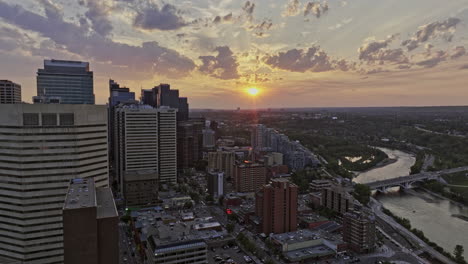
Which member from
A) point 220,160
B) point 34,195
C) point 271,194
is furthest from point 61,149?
point 220,160

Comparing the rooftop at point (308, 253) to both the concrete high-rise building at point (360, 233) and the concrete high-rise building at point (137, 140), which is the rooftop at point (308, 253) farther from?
the concrete high-rise building at point (137, 140)

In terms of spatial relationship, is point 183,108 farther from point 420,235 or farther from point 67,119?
point 67,119

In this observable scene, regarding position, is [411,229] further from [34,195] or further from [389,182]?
[34,195]

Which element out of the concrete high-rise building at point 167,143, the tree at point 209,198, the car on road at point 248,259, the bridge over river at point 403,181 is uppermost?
the concrete high-rise building at point 167,143

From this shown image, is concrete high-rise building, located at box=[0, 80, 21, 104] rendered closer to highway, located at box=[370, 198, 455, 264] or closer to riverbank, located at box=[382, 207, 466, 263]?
highway, located at box=[370, 198, 455, 264]

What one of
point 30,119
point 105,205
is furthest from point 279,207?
point 30,119

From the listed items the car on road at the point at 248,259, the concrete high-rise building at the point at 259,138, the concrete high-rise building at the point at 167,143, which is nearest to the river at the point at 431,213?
the car on road at the point at 248,259

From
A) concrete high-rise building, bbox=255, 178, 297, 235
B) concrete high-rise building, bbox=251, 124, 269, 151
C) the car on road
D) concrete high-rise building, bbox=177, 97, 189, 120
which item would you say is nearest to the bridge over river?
concrete high-rise building, bbox=255, 178, 297, 235
